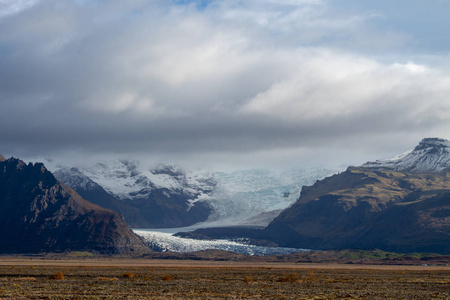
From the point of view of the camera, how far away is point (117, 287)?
94.3 m

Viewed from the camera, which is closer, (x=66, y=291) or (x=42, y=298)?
(x=42, y=298)

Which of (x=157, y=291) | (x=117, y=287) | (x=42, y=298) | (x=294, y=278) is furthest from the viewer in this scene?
(x=294, y=278)

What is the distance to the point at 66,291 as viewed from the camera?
281 feet

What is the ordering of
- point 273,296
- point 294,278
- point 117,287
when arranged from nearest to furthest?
1. point 273,296
2. point 117,287
3. point 294,278

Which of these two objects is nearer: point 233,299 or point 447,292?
point 233,299

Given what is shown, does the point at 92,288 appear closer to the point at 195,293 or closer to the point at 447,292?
the point at 195,293

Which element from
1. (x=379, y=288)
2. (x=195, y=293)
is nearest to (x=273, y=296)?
(x=195, y=293)

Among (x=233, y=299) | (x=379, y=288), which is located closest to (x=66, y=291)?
(x=233, y=299)

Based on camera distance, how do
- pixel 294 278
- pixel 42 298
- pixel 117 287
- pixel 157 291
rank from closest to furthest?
pixel 42 298 < pixel 157 291 < pixel 117 287 < pixel 294 278

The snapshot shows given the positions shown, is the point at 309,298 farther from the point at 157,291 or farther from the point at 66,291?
the point at 66,291

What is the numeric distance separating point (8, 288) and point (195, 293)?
29773 mm

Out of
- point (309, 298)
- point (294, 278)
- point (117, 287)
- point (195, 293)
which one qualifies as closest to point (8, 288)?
point (117, 287)

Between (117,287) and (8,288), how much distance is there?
16.8 m

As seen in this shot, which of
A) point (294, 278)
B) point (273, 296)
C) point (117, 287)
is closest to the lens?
point (273, 296)
